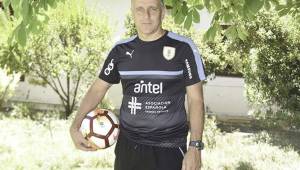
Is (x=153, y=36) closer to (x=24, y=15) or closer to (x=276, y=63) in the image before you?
(x=24, y=15)

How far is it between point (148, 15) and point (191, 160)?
3.42 ft

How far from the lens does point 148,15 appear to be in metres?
3.72

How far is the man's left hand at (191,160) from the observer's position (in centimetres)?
352

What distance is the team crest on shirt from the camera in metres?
3.72

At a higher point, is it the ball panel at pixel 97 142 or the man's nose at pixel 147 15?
the man's nose at pixel 147 15

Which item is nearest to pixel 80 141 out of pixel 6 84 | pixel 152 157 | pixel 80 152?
pixel 152 157

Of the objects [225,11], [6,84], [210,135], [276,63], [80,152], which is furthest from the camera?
[6,84]

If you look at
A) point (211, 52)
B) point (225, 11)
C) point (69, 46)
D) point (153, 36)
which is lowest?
point (153, 36)

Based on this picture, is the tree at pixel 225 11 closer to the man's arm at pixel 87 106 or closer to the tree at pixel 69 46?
the man's arm at pixel 87 106

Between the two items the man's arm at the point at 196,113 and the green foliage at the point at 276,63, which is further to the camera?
the green foliage at the point at 276,63

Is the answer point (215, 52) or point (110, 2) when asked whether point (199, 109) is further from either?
point (110, 2)

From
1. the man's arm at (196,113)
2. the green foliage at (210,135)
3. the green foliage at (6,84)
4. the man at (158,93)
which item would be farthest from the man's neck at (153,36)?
the green foliage at (6,84)

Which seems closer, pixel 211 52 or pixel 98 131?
pixel 98 131

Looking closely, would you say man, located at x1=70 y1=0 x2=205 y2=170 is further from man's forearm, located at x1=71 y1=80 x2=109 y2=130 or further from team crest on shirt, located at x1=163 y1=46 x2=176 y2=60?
man's forearm, located at x1=71 y1=80 x2=109 y2=130
